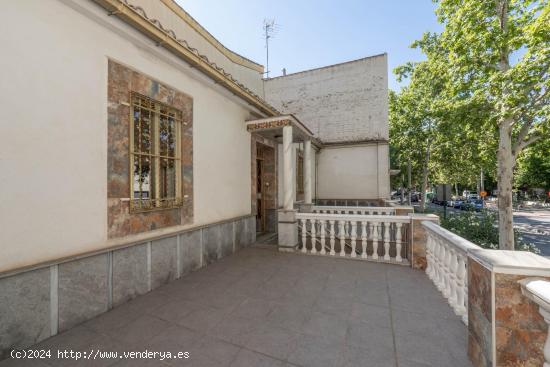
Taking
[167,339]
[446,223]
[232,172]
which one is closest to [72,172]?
[167,339]

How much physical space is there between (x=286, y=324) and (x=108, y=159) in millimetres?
3069

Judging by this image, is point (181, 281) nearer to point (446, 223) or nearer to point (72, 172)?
point (72, 172)

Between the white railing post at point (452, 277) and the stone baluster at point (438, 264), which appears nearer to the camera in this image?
the white railing post at point (452, 277)

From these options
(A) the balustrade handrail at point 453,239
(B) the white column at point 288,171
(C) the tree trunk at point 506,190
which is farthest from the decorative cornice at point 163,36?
(C) the tree trunk at point 506,190

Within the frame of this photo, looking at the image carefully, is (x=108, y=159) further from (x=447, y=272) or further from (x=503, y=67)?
(x=503, y=67)

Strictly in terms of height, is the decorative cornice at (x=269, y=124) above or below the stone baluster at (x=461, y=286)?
above

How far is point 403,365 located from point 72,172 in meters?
3.97

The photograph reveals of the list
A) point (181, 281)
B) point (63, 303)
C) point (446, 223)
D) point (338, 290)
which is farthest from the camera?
point (446, 223)

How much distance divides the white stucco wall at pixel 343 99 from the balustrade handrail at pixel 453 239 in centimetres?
750

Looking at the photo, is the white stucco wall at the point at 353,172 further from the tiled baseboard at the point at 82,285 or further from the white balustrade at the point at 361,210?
the tiled baseboard at the point at 82,285

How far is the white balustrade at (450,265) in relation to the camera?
2.70 meters

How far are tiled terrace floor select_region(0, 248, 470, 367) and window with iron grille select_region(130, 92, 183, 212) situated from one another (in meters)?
1.47

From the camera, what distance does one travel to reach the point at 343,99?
37.1 ft

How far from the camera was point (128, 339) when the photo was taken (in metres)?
2.38
